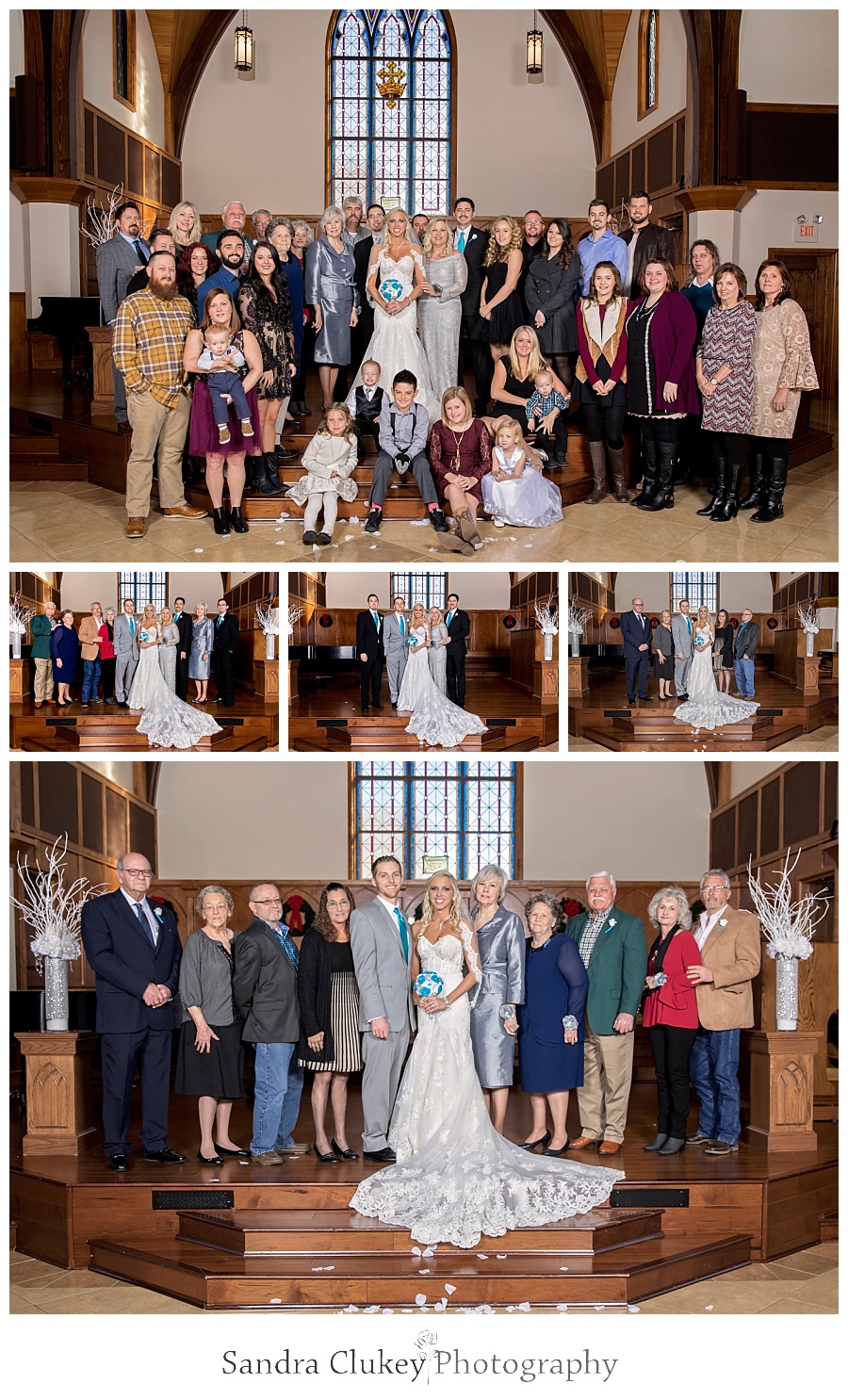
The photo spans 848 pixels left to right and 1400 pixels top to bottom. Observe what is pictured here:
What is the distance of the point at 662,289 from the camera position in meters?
7.48

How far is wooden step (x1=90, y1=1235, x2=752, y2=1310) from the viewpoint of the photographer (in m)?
6.11

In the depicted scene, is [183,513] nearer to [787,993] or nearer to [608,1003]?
[608,1003]

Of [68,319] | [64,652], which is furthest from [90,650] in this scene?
[68,319]

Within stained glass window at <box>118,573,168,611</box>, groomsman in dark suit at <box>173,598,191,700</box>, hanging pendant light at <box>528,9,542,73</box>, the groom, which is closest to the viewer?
the groom

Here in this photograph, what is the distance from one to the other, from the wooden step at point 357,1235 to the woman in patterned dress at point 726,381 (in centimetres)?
350

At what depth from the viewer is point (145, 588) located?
1319 cm

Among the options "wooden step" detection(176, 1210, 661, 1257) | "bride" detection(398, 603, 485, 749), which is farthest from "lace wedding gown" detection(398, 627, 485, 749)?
"wooden step" detection(176, 1210, 661, 1257)

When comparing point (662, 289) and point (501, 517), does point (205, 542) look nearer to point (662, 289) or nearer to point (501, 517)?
point (501, 517)

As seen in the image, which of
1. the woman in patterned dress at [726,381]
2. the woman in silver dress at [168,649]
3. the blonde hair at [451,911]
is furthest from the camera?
the woman in silver dress at [168,649]

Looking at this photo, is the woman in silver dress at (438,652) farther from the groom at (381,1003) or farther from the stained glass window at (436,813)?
the stained glass window at (436,813)

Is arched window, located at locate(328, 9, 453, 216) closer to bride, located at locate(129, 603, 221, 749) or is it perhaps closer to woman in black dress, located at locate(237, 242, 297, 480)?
woman in black dress, located at locate(237, 242, 297, 480)

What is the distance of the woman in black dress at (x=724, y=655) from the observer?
8578 mm

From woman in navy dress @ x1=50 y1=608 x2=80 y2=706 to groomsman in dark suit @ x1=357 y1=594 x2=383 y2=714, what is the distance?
63.3 inches

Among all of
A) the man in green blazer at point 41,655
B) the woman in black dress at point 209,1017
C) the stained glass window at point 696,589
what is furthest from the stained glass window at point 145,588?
the woman in black dress at point 209,1017
